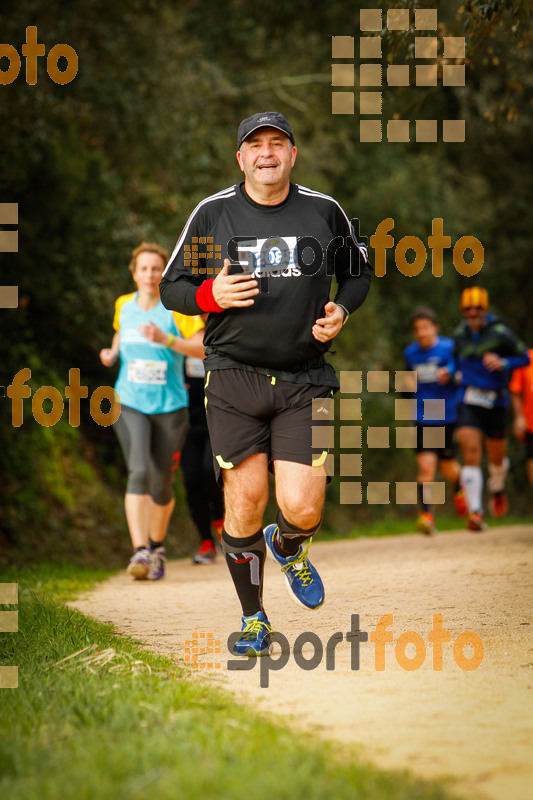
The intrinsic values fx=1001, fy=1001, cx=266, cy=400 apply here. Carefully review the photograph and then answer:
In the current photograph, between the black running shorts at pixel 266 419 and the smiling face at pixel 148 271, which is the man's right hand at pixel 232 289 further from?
the smiling face at pixel 148 271

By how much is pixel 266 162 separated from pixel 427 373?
696 centimetres

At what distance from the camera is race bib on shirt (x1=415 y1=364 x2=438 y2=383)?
11469 millimetres

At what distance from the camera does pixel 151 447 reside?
8211mm

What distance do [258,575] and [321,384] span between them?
100 cm

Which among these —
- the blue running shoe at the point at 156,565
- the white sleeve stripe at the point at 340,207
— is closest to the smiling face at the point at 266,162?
the white sleeve stripe at the point at 340,207

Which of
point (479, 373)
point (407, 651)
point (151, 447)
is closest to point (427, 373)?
point (479, 373)

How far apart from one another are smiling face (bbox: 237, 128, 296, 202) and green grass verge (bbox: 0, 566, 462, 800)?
7.46 feet

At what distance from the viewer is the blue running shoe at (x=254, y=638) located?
473 centimetres

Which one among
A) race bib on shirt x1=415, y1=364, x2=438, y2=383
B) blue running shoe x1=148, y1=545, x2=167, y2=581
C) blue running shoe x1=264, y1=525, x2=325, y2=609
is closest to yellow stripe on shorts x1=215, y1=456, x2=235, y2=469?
blue running shoe x1=264, y1=525, x2=325, y2=609

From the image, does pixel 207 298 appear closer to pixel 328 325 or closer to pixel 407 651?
pixel 328 325

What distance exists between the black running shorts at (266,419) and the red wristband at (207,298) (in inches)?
13.8

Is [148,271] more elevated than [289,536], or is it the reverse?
[148,271]

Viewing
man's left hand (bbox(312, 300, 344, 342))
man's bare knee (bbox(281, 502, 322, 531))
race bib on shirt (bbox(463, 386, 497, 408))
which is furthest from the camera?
race bib on shirt (bbox(463, 386, 497, 408))

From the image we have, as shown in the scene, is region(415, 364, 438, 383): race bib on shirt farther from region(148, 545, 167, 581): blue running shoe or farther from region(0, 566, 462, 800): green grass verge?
region(0, 566, 462, 800): green grass verge
